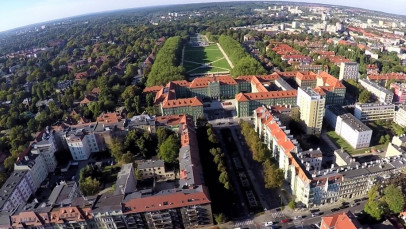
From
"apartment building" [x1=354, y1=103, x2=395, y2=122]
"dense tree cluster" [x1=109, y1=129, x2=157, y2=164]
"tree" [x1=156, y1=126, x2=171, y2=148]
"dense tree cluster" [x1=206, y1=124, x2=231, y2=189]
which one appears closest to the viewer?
"dense tree cluster" [x1=206, y1=124, x2=231, y2=189]

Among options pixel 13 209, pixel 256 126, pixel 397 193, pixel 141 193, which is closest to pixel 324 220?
pixel 397 193

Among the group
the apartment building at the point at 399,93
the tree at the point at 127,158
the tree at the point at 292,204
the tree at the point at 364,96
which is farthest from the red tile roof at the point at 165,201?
the apartment building at the point at 399,93

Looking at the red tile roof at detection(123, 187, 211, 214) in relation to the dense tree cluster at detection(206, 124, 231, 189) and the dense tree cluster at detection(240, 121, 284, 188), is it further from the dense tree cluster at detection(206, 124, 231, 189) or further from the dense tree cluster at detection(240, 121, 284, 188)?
the dense tree cluster at detection(240, 121, 284, 188)

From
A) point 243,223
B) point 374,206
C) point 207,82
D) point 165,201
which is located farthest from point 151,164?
point 207,82

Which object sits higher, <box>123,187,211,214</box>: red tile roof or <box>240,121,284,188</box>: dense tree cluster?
<box>123,187,211,214</box>: red tile roof

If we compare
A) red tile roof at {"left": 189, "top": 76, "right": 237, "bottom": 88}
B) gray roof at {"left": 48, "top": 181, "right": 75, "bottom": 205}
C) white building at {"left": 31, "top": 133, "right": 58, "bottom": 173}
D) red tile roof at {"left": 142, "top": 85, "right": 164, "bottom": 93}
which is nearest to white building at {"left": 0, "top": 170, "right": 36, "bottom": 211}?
gray roof at {"left": 48, "top": 181, "right": 75, "bottom": 205}

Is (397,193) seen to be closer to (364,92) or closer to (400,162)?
(400,162)
